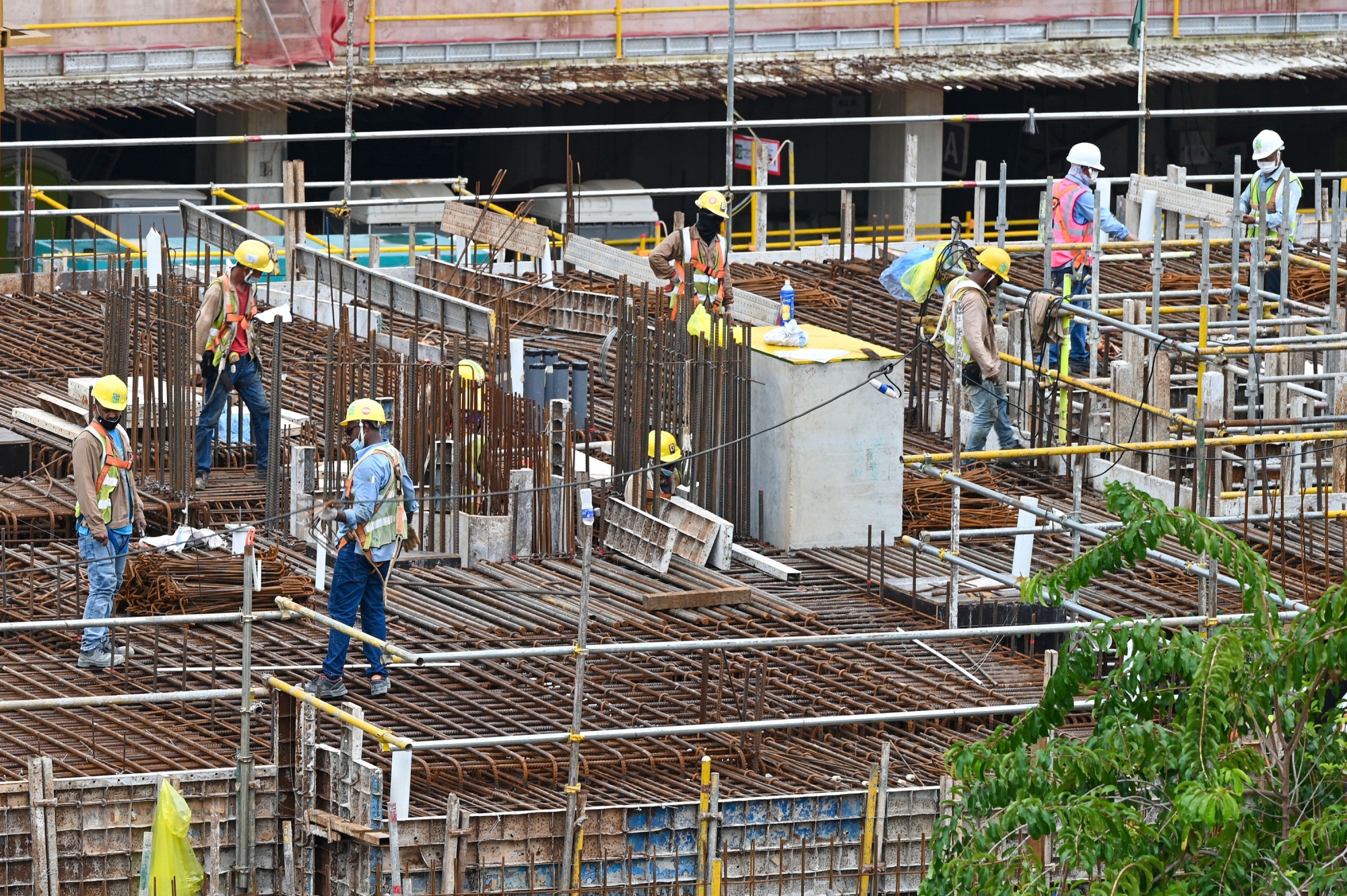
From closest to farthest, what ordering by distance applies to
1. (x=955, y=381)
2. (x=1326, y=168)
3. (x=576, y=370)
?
1. (x=955, y=381)
2. (x=576, y=370)
3. (x=1326, y=168)

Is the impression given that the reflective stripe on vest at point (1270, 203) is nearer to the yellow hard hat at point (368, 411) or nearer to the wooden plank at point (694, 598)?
the wooden plank at point (694, 598)

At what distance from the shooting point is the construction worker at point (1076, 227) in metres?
23.2

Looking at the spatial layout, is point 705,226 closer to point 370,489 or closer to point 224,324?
point 224,324

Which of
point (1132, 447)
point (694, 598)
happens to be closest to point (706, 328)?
point (694, 598)

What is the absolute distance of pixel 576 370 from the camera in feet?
71.8

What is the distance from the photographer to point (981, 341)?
20312 millimetres

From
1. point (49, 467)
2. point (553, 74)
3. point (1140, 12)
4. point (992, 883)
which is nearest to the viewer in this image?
point (992, 883)

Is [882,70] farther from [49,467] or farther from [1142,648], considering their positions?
[1142,648]

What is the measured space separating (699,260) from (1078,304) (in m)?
3.28

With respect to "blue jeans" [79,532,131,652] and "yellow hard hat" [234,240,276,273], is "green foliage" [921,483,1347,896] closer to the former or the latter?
"blue jeans" [79,532,131,652]

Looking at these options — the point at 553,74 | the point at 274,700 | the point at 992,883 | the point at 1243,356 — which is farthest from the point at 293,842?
the point at 553,74

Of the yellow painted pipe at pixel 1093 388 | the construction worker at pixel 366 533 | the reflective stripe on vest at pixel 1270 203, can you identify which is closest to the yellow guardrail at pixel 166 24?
the reflective stripe on vest at pixel 1270 203

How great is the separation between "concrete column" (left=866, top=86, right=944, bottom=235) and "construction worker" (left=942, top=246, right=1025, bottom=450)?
16707mm

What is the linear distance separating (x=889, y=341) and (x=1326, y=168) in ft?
67.2
